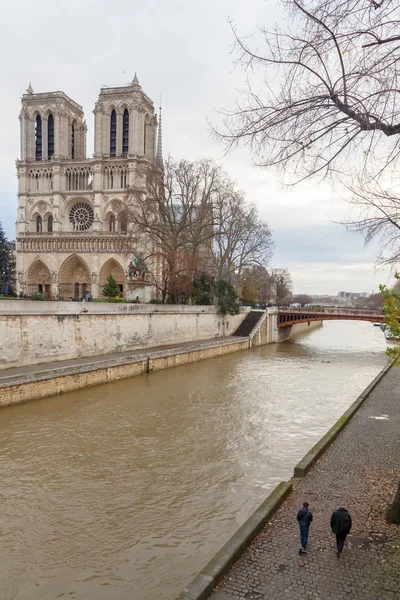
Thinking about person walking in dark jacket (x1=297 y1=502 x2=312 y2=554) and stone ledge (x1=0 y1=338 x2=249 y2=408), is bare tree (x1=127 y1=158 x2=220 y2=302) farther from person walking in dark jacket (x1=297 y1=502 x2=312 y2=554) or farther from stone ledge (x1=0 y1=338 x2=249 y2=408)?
person walking in dark jacket (x1=297 y1=502 x2=312 y2=554)

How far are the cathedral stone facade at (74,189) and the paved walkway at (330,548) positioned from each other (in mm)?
35854

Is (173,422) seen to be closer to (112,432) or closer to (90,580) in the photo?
(112,432)

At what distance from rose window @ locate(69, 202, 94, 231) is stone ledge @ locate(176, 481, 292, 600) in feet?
138

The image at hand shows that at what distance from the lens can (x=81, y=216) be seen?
44.8 metres

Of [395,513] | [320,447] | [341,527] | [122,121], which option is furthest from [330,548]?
[122,121]

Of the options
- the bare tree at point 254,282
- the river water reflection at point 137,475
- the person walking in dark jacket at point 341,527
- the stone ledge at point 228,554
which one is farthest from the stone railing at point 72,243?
the person walking in dark jacket at point 341,527

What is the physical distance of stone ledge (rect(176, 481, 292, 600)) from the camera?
13.4 feet

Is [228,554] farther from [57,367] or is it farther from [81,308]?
[81,308]

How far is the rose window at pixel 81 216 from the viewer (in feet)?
146

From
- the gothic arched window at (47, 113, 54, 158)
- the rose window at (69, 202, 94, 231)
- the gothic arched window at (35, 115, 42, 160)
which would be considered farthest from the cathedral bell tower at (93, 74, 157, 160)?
the gothic arched window at (35, 115, 42, 160)

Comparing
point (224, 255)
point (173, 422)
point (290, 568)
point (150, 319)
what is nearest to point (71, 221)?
point (224, 255)

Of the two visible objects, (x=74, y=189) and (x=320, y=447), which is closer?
(x=320, y=447)

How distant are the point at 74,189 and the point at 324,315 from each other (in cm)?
2926

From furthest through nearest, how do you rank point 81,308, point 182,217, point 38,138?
point 38,138 → point 182,217 → point 81,308
